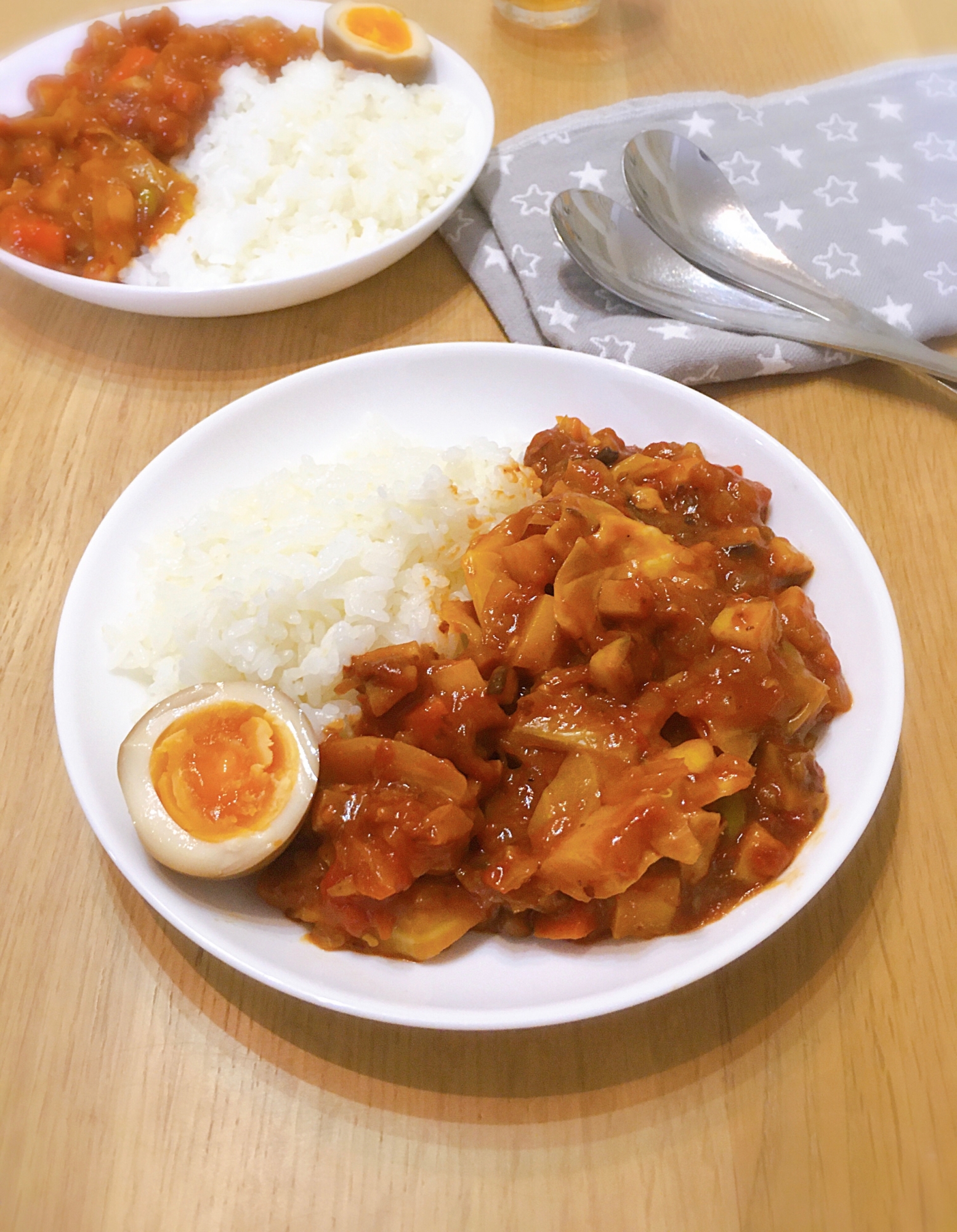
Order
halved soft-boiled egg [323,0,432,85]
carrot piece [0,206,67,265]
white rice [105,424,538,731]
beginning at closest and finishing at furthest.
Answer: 1. white rice [105,424,538,731]
2. carrot piece [0,206,67,265]
3. halved soft-boiled egg [323,0,432,85]

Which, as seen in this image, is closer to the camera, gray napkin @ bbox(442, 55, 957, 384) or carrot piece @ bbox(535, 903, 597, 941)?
carrot piece @ bbox(535, 903, 597, 941)

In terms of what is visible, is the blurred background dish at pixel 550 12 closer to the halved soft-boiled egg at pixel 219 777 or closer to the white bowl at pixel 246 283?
the white bowl at pixel 246 283

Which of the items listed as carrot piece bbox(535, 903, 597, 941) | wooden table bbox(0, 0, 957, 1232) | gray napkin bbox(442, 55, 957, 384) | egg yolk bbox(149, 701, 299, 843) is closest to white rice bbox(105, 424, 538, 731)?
egg yolk bbox(149, 701, 299, 843)

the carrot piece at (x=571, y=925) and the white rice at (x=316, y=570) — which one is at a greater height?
the white rice at (x=316, y=570)

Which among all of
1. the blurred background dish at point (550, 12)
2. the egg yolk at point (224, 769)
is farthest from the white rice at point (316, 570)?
the blurred background dish at point (550, 12)

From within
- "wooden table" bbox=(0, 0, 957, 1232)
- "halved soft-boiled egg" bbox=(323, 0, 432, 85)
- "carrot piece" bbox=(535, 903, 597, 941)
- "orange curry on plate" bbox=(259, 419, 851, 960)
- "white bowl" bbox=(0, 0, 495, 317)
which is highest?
"halved soft-boiled egg" bbox=(323, 0, 432, 85)

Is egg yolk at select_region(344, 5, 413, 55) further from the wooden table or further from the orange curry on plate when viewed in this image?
the wooden table

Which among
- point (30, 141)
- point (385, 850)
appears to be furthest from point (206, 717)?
point (30, 141)
